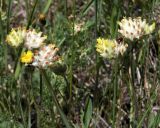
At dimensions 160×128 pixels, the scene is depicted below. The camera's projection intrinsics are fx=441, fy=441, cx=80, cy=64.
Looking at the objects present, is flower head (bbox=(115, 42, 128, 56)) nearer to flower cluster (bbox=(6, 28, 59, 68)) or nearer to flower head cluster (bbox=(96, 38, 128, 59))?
flower head cluster (bbox=(96, 38, 128, 59))

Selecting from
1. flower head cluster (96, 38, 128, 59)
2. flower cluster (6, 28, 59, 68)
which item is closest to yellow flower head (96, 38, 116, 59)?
flower head cluster (96, 38, 128, 59)

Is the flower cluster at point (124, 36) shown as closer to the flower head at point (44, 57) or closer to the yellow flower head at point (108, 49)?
the yellow flower head at point (108, 49)

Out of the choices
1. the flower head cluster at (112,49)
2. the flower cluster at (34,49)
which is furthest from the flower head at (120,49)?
the flower cluster at (34,49)

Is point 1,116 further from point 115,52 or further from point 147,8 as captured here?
point 147,8

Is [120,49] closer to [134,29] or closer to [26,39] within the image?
[134,29]

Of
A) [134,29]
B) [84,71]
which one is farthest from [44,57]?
[84,71]

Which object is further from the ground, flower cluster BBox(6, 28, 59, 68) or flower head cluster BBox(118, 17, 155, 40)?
flower head cluster BBox(118, 17, 155, 40)

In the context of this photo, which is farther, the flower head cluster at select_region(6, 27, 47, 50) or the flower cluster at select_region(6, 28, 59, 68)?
the flower head cluster at select_region(6, 27, 47, 50)

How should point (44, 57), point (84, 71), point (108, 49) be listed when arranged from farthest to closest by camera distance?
1. point (84, 71)
2. point (108, 49)
3. point (44, 57)
